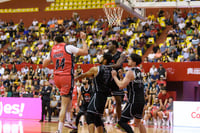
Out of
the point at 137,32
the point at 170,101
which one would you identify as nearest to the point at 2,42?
the point at 137,32

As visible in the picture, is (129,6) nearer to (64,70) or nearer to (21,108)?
(64,70)

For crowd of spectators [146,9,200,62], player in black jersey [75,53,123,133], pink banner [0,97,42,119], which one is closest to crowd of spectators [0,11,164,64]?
crowd of spectators [146,9,200,62]

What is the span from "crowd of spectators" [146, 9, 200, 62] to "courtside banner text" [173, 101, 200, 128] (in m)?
4.03

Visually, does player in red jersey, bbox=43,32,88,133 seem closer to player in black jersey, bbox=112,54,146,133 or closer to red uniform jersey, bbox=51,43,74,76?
red uniform jersey, bbox=51,43,74,76

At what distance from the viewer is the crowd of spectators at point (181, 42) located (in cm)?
1839

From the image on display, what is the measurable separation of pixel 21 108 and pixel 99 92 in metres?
10.4

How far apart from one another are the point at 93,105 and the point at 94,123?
0.41 metres

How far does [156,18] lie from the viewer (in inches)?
913

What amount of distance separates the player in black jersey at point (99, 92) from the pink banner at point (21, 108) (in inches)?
382

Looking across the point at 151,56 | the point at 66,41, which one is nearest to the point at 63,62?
the point at 151,56

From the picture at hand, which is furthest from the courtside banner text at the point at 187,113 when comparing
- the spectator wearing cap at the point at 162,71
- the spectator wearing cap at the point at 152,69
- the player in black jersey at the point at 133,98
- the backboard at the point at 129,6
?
the player in black jersey at the point at 133,98

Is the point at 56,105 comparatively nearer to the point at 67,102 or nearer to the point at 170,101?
the point at 170,101

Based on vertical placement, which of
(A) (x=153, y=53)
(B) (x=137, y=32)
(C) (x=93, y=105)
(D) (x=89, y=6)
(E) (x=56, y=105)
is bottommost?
(E) (x=56, y=105)

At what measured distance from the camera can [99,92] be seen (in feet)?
25.8
